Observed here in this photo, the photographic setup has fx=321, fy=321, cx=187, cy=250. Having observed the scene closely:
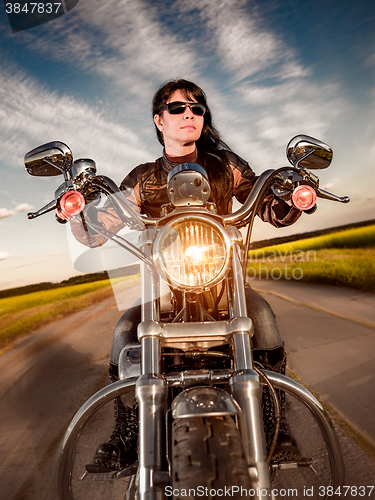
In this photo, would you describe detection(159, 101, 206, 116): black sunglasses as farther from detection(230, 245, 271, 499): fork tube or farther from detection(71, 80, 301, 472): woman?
detection(230, 245, 271, 499): fork tube

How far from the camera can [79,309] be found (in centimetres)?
900

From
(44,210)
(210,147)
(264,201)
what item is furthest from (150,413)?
(210,147)

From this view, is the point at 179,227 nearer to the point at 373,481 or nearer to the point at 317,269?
the point at 373,481

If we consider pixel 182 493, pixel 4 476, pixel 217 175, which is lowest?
pixel 4 476

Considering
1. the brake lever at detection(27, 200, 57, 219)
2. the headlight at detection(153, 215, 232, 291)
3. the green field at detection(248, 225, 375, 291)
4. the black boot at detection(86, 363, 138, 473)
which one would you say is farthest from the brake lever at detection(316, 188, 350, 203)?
the green field at detection(248, 225, 375, 291)

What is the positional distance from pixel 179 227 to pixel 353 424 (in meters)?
1.92

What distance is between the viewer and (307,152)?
1.43 m

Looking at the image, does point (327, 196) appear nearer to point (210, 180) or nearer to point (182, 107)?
point (210, 180)

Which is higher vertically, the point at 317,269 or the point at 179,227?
the point at 317,269

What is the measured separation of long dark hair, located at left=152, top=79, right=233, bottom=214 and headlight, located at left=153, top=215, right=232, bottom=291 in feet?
3.11

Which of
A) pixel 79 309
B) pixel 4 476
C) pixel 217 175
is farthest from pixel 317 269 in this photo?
pixel 4 476

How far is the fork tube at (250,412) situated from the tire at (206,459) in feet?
0.32

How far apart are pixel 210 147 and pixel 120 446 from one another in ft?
6.91

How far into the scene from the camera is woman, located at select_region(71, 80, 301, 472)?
1.55 meters
